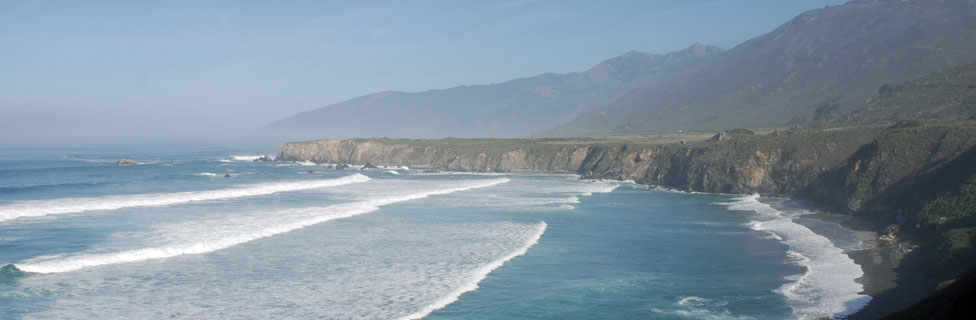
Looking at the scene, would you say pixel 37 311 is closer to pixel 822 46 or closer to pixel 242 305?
pixel 242 305

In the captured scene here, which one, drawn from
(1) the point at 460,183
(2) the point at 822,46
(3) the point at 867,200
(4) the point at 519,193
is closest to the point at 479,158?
(1) the point at 460,183

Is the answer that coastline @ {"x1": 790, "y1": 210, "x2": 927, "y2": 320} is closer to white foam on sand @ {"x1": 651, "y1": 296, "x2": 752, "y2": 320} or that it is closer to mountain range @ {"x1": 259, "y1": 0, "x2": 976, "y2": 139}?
white foam on sand @ {"x1": 651, "y1": 296, "x2": 752, "y2": 320}

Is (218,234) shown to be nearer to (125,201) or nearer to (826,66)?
(125,201)

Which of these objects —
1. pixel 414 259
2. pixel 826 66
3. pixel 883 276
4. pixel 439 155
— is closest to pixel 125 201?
pixel 414 259

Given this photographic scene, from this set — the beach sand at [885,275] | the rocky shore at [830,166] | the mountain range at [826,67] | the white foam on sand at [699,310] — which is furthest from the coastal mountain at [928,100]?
the white foam on sand at [699,310]

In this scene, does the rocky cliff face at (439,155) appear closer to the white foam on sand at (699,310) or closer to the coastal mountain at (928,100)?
the coastal mountain at (928,100)

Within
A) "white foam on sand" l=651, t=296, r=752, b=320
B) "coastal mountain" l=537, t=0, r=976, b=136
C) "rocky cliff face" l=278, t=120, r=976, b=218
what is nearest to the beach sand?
"white foam on sand" l=651, t=296, r=752, b=320
